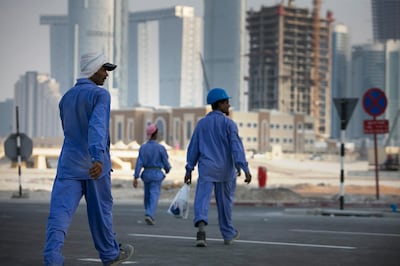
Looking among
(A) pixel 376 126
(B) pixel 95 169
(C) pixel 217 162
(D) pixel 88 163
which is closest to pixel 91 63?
(D) pixel 88 163

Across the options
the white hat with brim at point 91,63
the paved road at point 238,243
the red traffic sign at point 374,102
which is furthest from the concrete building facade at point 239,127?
the white hat with brim at point 91,63

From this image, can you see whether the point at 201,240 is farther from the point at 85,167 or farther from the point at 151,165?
the point at 151,165

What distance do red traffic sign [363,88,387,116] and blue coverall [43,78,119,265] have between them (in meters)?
15.4

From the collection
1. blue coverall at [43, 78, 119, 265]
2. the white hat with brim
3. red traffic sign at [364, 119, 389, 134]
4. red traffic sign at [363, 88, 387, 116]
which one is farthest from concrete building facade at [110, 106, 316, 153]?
blue coverall at [43, 78, 119, 265]

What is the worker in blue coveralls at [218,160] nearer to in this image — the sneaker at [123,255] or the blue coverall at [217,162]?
the blue coverall at [217,162]

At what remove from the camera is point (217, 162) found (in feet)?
41.7

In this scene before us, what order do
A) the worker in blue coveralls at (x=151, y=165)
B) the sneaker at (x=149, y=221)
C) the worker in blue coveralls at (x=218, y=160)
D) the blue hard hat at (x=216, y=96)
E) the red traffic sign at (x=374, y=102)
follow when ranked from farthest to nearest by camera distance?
1. the red traffic sign at (x=374, y=102)
2. the worker in blue coveralls at (x=151, y=165)
3. the sneaker at (x=149, y=221)
4. the blue hard hat at (x=216, y=96)
5. the worker in blue coveralls at (x=218, y=160)

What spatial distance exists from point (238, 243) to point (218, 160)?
1.00 m

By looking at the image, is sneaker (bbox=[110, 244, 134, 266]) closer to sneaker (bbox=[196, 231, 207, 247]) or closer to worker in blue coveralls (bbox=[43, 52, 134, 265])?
worker in blue coveralls (bbox=[43, 52, 134, 265])

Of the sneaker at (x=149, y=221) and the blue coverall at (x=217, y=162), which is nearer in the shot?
the blue coverall at (x=217, y=162)

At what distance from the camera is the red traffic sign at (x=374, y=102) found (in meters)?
23.6

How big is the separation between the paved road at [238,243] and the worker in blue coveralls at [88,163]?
125 centimetres

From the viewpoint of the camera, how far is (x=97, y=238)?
8.77 m

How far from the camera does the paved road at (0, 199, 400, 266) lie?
1044cm
